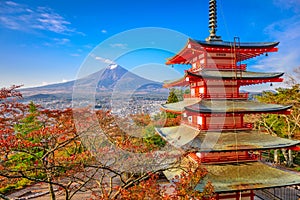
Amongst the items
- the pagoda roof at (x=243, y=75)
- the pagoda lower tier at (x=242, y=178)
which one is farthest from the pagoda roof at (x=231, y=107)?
the pagoda lower tier at (x=242, y=178)

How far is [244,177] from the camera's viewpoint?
30.6ft

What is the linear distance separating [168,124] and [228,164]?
1085cm

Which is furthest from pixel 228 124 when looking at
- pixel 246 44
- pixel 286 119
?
pixel 286 119

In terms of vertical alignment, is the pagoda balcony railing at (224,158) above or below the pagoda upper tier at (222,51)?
below

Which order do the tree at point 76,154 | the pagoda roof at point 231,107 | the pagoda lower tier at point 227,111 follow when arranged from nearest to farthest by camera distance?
the tree at point 76,154 < the pagoda roof at point 231,107 < the pagoda lower tier at point 227,111

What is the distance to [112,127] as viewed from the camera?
12.7 m

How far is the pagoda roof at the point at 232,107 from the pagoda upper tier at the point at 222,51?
177 cm

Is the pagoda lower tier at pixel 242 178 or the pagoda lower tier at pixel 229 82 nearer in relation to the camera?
the pagoda lower tier at pixel 242 178

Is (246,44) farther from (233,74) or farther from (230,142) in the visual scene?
(230,142)

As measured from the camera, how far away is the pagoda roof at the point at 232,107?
9.55 m

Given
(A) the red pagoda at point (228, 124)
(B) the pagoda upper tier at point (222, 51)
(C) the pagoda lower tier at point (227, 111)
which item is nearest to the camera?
(A) the red pagoda at point (228, 124)

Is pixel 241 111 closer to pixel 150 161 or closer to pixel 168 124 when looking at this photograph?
pixel 150 161

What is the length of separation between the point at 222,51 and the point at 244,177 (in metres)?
5.91

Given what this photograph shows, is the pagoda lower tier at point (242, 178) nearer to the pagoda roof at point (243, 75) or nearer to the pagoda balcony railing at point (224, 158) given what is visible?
the pagoda balcony railing at point (224, 158)
